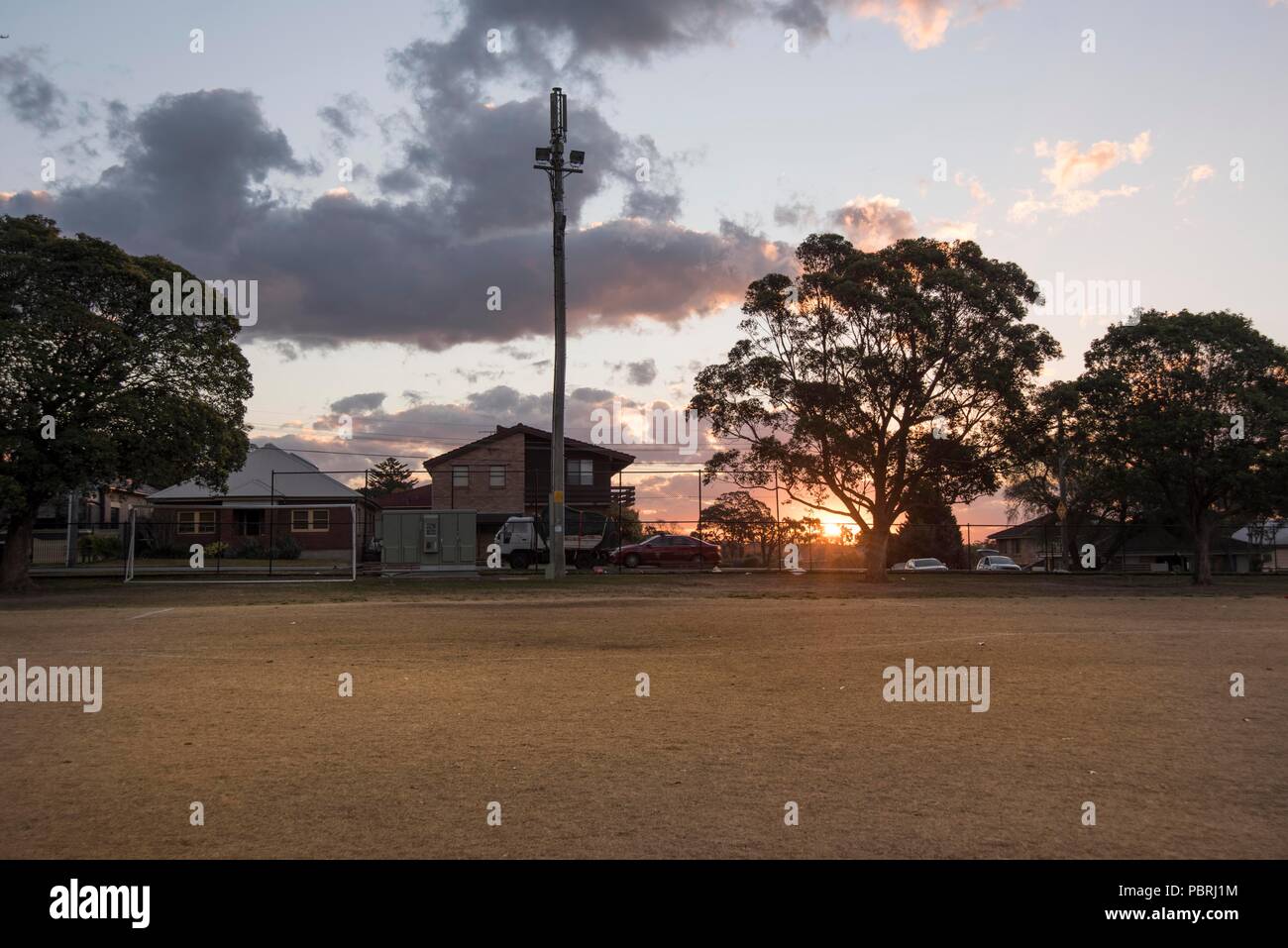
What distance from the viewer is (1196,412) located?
3284 cm

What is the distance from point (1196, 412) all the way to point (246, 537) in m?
43.4

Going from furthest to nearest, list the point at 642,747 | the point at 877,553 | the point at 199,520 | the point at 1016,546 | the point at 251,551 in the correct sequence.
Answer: the point at 1016,546 → the point at 199,520 → the point at 251,551 → the point at 877,553 → the point at 642,747

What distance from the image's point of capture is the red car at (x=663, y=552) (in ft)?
130

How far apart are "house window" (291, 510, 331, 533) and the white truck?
60.6 ft

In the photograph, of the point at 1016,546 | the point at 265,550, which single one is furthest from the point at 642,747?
the point at 1016,546

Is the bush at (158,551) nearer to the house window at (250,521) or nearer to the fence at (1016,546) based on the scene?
the house window at (250,521)

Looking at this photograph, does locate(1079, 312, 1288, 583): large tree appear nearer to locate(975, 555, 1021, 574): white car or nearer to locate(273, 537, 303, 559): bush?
locate(975, 555, 1021, 574): white car

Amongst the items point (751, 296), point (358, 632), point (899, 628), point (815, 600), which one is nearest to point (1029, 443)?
point (751, 296)

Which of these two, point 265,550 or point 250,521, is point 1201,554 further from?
point 250,521

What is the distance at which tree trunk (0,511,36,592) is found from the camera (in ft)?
86.3

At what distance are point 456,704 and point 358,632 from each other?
7348 millimetres

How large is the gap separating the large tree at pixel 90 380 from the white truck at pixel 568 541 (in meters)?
14.1

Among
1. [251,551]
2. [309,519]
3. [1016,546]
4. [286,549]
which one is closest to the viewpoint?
[251,551]

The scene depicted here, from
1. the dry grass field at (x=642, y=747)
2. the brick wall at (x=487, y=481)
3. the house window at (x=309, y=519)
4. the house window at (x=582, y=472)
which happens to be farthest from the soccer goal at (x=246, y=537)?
the dry grass field at (x=642, y=747)
